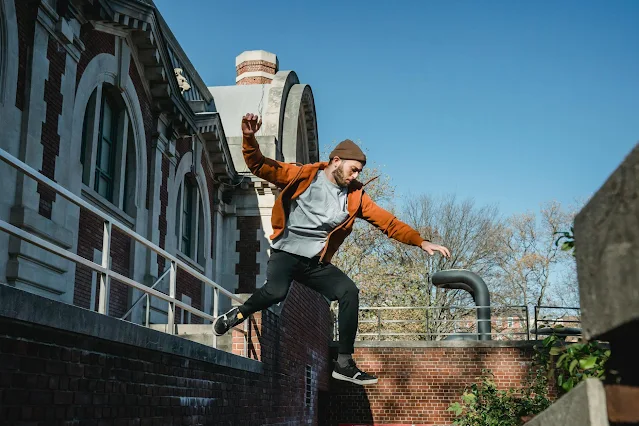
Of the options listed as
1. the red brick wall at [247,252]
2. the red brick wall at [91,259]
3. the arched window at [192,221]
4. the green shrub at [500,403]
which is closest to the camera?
the red brick wall at [91,259]

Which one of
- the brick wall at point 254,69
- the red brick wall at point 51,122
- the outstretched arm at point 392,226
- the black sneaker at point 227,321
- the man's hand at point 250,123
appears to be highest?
the brick wall at point 254,69

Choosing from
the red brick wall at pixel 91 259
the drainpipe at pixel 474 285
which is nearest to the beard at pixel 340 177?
the red brick wall at pixel 91 259

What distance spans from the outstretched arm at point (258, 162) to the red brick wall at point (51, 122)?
4.31 metres

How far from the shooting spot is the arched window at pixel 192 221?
639 inches

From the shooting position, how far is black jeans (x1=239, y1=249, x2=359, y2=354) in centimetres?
654

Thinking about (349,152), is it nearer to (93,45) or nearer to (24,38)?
(24,38)

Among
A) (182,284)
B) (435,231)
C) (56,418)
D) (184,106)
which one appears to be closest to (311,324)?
(182,284)

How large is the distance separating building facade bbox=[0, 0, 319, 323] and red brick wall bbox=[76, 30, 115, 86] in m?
0.02

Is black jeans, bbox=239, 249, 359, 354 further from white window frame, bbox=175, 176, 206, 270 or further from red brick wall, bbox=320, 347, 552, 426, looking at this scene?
red brick wall, bbox=320, 347, 552, 426

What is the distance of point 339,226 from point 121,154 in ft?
22.6

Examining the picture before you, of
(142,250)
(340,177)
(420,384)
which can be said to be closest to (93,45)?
(142,250)

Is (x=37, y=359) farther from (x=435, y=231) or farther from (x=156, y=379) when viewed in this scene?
(x=435, y=231)

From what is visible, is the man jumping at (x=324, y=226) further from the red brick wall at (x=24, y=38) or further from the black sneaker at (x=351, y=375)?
the red brick wall at (x=24, y=38)

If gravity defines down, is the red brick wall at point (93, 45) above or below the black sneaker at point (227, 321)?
above
